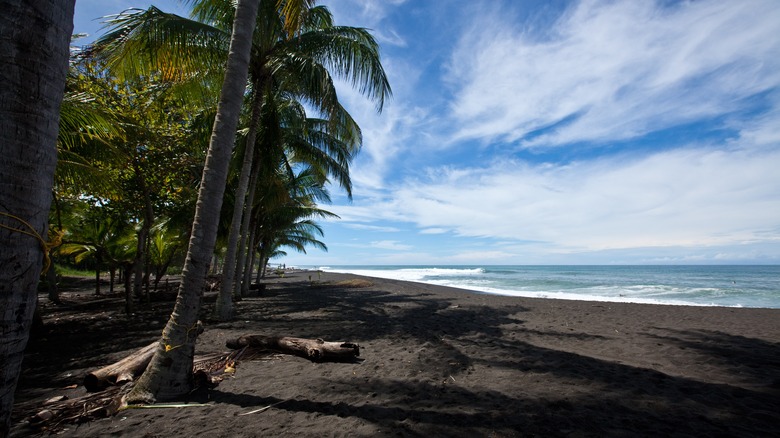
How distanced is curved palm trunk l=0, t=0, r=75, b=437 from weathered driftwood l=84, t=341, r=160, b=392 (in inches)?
92.4

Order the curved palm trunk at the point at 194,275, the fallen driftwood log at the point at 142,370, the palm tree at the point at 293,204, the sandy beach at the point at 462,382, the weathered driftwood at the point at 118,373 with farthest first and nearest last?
the palm tree at the point at 293,204, the weathered driftwood at the point at 118,373, the curved palm trunk at the point at 194,275, the fallen driftwood log at the point at 142,370, the sandy beach at the point at 462,382

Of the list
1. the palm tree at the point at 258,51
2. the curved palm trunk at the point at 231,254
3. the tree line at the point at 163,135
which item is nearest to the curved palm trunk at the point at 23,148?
the tree line at the point at 163,135

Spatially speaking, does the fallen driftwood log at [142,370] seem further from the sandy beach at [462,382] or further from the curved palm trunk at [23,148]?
the curved palm trunk at [23,148]

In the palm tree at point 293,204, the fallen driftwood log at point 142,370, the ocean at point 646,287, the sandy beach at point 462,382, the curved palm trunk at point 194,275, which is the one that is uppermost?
the palm tree at point 293,204

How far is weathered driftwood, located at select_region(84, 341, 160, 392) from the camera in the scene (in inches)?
143

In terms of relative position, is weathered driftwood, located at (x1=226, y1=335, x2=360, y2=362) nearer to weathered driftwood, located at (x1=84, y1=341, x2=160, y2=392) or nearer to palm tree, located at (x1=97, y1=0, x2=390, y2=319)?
weathered driftwood, located at (x1=84, y1=341, x2=160, y2=392)

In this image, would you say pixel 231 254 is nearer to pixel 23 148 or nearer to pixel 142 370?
pixel 142 370

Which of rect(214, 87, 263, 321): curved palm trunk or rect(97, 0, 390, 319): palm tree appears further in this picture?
rect(214, 87, 263, 321): curved palm trunk

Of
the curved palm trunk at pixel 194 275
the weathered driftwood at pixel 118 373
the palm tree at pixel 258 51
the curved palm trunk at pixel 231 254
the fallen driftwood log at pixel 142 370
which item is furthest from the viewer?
the curved palm trunk at pixel 231 254

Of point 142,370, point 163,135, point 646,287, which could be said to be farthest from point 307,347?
point 646,287

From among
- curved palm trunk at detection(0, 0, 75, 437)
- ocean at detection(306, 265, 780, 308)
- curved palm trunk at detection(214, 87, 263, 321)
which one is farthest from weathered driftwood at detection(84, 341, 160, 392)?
ocean at detection(306, 265, 780, 308)

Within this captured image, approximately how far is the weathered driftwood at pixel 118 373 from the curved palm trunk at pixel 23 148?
2348 mm

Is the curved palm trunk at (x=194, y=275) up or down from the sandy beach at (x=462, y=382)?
up

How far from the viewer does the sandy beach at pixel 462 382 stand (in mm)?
2869
